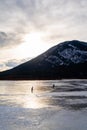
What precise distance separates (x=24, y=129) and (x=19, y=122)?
11.7 ft

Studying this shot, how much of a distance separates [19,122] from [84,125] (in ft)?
23.3

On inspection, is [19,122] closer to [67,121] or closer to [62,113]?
[67,121]

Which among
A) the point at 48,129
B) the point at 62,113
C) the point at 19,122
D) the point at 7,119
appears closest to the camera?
the point at 48,129

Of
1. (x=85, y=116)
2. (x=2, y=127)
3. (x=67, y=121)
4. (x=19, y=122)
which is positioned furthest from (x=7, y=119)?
(x=85, y=116)

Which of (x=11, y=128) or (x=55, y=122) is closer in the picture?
(x=11, y=128)

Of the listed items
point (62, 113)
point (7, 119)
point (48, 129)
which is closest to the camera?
point (48, 129)

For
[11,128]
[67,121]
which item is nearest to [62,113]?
[67,121]

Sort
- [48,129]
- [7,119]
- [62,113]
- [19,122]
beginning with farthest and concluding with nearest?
[62,113], [7,119], [19,122], [48,129]

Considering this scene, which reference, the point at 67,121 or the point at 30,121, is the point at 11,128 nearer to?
the point at 30,121

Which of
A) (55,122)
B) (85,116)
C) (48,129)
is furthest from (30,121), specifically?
(85,116)

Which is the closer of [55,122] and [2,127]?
[2,127]

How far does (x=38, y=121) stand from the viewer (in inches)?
1185

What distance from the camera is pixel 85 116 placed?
32875 mm

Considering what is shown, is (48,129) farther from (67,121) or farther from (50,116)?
(50,116)
